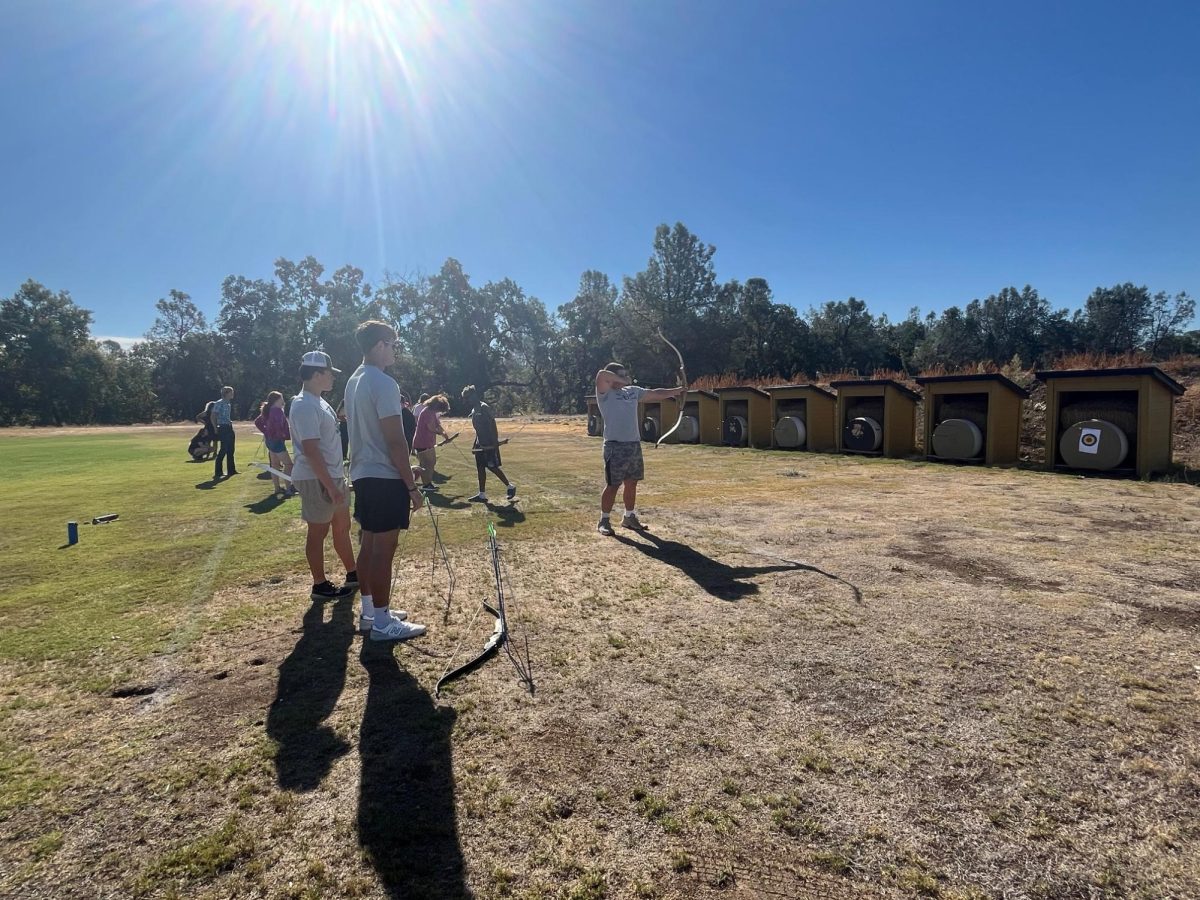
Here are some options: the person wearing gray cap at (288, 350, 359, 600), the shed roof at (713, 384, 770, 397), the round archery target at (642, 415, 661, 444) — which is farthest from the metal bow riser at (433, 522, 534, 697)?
the round archery target at (642, 415, 661, 444)

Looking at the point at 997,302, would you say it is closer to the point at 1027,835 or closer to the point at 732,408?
the point at 732,408

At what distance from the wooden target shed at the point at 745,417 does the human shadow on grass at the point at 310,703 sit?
16.9m

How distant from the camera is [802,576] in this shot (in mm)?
5441

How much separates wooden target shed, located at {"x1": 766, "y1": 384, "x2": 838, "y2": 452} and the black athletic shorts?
15.6m

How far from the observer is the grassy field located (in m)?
2.13

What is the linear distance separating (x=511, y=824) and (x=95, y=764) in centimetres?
205

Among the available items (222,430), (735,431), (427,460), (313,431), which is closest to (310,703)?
(313,431)

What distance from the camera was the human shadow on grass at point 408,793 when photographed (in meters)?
2.09

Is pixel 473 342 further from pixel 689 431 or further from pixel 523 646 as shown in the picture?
pixel 523 646

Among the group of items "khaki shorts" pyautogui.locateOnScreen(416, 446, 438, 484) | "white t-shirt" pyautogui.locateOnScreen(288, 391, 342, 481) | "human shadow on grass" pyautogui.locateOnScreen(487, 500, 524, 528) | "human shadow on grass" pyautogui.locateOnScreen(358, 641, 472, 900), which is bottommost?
"human shadow on grass" pyautogui.locateOnScreen(358, 641, 472, 900)

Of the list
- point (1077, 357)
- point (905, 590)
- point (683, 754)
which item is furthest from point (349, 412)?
point (1077, 357)

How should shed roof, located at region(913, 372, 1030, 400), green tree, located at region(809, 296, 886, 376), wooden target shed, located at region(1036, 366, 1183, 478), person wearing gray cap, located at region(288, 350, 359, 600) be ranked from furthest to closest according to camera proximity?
1. green tree, located at region(809, 296, 886, 376)
2. shed roof, located at region(913, 372, 1030, 400)
3. wooden target shed, located at region(1036, 366, 1183, 478)
4. person wearing gray cap, located at region(288, 350, 359, 600)

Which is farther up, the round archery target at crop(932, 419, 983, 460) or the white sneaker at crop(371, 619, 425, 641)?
the round archery target at crop(932, 419, 983, 460)

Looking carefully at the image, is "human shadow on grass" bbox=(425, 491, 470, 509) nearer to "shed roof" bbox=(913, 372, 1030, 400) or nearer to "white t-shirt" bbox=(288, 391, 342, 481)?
"white t-shirt" bbox=(288, 391, 342, 481)
